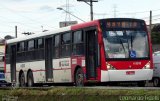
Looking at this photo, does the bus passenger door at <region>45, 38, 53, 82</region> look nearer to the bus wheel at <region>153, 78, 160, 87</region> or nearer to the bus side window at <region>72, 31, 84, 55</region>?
the bus side window at <region>72, 31, 84, 55</region>

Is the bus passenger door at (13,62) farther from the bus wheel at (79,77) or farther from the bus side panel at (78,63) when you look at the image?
the bus wheel at (79,77)

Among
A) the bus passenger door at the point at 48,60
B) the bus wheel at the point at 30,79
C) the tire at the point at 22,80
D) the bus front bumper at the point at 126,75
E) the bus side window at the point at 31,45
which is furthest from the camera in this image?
the tire at the point at 22,80

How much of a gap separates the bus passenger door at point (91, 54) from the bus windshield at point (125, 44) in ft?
2.37

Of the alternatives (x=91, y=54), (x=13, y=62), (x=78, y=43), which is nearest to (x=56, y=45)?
(x=78, y=43)

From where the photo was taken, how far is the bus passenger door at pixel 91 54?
21703 millimetres

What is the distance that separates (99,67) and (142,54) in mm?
2008

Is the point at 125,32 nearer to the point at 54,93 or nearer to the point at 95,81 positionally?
the point at 95,81

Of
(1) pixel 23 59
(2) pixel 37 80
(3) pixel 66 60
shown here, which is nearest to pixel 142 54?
(3) pixel 66 60

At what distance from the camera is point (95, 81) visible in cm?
2162

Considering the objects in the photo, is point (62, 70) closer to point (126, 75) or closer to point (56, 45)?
point (56, 45)

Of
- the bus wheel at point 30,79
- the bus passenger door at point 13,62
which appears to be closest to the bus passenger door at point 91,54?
the bus wheel at point 30,79

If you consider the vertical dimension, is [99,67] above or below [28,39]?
below

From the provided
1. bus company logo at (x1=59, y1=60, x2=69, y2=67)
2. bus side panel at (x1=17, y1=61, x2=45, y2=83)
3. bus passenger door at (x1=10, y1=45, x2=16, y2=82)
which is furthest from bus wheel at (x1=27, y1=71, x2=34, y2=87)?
bus company logo at (x1=59, y1=60, x2=69, y2=67)

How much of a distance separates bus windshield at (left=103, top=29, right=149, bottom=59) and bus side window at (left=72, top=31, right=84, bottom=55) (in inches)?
67.1
